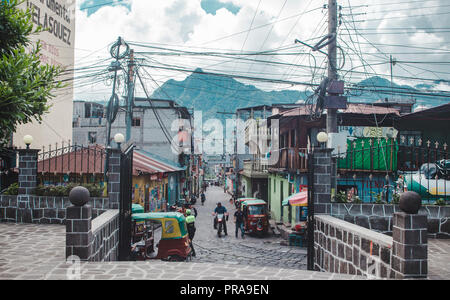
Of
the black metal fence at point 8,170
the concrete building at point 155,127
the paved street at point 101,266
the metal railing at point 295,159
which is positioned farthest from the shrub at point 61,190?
the concrete building at point 155,127

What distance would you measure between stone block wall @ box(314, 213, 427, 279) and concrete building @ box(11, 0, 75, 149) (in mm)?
15819

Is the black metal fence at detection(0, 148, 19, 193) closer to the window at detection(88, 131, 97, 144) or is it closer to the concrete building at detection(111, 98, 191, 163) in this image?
the concrete building at detection(111, 98, 191, 163)

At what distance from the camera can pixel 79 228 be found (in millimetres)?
5945

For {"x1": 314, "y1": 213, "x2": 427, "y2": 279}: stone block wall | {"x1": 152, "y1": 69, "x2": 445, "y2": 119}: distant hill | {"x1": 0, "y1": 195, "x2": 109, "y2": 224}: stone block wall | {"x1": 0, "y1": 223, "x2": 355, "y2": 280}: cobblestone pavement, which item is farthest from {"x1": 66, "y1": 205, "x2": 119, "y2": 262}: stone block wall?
{"x1": 152, "y1": 69, "x2": 445, "y2": 119}: distant hill

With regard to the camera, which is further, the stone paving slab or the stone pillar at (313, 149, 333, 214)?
the stone pillar at (313, 149, 333, 214)

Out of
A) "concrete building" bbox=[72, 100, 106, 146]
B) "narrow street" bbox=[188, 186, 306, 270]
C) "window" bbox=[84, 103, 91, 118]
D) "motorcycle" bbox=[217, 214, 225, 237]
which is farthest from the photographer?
"window" bbox=[84, 103, 91, 118]

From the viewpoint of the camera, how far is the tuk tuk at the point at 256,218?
59.4 ft

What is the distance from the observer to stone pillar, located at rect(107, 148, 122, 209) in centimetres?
888

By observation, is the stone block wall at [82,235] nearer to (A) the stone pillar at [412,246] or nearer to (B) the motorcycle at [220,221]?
(A) the stone pillar at [412,246]

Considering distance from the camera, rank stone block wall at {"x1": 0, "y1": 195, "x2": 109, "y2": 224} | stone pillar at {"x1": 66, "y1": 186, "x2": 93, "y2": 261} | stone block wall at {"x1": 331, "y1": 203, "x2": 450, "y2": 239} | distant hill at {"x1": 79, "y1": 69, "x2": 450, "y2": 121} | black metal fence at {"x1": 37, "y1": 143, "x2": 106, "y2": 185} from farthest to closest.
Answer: distant hill at {"x1": 79, "y1": 69, "x2": 450, "y2": 121}
black metal fence at {"x1": 37, "y1": 143, "x2": 106, "y2": 185}
stone block wall at {"x1": 0, "y1": 195, "x2": 109, "y2": 224}
stone block wall at {"x1": 331, "y1": 203, "x2": 450, "y2": 239}
stone pillar at {"x1": 66, "y1": 186, "x2": 93, "y2": 261}

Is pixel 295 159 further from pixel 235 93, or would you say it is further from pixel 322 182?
pixel 235 93
